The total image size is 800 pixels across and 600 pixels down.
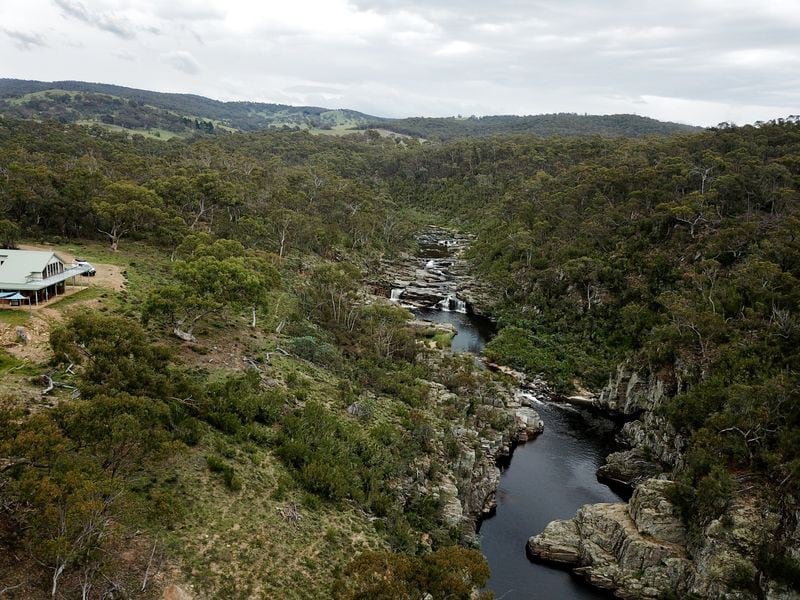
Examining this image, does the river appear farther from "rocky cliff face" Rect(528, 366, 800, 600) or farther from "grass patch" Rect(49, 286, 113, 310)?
"grass patch" Rect(49, 286, 113, 310)

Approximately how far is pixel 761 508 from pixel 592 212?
198 feet

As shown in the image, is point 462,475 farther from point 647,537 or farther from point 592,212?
point 592,212

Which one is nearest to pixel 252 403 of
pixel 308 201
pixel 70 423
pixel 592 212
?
pixel 70 423

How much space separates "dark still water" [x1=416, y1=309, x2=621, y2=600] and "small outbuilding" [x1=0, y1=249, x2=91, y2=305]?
36.2m

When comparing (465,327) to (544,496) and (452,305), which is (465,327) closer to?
(452,305)

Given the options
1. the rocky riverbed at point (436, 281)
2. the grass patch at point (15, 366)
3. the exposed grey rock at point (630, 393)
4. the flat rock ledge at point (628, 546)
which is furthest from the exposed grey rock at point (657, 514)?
the rocky riverbed at point (436, 281)

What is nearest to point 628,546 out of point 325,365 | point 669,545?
point 669,545

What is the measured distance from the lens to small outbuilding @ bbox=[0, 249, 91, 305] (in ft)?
121

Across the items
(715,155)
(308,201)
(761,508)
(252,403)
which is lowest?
(761,508)

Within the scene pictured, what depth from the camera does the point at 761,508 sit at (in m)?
30.7

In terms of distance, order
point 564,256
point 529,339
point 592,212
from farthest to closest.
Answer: point 592,212, point 564,256, point 529,339

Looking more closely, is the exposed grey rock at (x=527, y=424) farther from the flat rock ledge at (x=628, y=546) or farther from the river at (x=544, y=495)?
the flat rock ledge at (x=628, y=546)

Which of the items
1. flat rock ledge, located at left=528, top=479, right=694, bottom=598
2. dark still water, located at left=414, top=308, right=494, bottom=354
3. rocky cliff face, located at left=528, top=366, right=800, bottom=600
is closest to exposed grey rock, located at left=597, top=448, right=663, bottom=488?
rocky cliff face, located at left=528, top=366, right=800, bottom=600

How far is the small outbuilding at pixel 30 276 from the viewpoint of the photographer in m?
36.9
